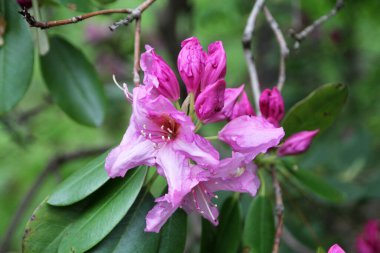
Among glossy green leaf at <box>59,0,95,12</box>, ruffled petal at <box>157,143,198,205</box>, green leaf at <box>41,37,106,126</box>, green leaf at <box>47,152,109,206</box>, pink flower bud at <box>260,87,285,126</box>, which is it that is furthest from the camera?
green leaf at <box>41,37,106,126</box>

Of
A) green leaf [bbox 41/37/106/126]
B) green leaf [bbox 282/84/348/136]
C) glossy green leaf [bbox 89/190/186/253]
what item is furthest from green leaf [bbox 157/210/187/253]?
green leaf [bbox 41/37/106/126]

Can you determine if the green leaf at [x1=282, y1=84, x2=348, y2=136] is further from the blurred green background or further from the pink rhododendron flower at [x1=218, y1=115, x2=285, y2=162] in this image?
the blurred green background

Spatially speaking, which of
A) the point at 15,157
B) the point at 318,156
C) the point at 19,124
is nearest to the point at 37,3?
the point at 19,124

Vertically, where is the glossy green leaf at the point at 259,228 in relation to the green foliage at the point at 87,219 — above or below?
below

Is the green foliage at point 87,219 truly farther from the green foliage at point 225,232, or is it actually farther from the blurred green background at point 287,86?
the blurred green background at point 287,86

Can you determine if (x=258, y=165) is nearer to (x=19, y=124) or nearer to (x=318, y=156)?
(x=318, y=156)

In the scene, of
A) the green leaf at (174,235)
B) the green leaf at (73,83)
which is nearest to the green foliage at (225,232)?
the green leaf at (174,235)
